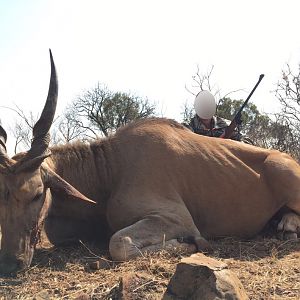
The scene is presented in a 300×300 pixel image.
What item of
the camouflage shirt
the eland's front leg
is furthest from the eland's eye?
the camouflage shirt

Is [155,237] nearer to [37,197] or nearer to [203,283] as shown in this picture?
[37,197]

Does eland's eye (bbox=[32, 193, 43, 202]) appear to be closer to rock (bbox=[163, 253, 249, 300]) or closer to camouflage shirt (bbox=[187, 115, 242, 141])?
rock (bbox=[163, 253, 249, 300])

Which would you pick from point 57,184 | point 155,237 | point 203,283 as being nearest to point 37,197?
point 57,184

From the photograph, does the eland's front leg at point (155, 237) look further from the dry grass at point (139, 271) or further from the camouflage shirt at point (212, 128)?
the camouflage shirt at point (212, 128)

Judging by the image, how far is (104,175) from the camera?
170 inches

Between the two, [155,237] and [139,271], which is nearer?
[139,271]

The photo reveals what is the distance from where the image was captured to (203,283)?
2.44 m

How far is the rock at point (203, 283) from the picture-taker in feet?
7.82

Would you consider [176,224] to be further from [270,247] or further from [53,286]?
[53,286]

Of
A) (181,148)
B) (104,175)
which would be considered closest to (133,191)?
(104,175)

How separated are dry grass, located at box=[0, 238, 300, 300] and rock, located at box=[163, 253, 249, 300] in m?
0.19

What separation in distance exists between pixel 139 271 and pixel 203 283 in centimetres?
71

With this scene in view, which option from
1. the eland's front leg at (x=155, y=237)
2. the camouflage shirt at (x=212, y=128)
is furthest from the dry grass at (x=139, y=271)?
the camouflage shirt at (x=212, y=128)

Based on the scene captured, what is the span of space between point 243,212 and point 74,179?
1577mm
